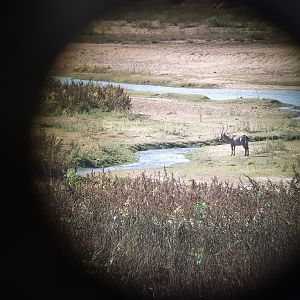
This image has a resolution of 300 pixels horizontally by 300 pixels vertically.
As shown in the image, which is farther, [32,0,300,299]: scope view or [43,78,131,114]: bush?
[43,78,131,114]: bush

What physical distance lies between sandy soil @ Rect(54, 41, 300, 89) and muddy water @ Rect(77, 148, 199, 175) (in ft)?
1.58

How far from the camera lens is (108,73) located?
3383mm

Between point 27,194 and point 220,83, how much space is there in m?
1.58

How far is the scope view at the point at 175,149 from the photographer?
3223 millimetres

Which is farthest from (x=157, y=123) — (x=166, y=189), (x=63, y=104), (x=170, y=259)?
(x=170, y=259)

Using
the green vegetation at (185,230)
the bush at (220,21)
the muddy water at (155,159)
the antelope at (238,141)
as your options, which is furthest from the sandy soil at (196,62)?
the green vegetation at (185,230)

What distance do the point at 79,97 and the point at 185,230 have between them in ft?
3.88

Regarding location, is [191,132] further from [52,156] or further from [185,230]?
[52,156]

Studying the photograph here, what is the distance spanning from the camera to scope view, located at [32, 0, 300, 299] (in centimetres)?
322

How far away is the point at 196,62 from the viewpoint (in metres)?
3.31

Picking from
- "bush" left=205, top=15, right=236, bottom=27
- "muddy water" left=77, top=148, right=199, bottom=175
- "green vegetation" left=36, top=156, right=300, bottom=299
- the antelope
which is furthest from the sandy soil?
"green vegetation" left=36, top=156, right=300, bottom=299

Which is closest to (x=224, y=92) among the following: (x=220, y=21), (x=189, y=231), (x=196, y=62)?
(x=196, y=62)

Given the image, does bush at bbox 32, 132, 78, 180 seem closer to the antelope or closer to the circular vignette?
the circular vignette

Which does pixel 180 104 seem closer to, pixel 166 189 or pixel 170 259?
pixel 166 189
